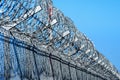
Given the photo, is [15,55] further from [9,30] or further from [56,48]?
[56,48]

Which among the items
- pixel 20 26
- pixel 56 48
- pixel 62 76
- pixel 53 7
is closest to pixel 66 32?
pixel 56 48

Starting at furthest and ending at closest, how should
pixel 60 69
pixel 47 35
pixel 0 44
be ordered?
pixel 60 69, pixel 47 35, pixel 0 44

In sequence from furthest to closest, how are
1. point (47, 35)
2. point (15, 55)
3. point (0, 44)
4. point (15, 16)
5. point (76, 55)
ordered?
1. point (76, 55)
2. point (47, 35)
3. point (15, 55)
4. point (0, 44)
5. point (15, 16)

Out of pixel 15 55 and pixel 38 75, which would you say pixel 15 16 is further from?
pixel 38 75

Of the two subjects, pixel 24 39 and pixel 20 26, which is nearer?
pixel 20 26

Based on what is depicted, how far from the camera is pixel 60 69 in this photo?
44.6ft

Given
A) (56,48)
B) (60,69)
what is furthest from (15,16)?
(60,69)

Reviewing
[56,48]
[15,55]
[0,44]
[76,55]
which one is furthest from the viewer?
[76,55]

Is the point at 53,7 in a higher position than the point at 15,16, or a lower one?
higher

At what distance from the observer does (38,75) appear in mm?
10820

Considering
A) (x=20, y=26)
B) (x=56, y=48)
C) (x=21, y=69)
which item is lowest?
(x=21, y=69)

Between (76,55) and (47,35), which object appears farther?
(76,55)

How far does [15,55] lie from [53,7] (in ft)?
6.81

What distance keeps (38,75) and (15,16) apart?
146 inches
